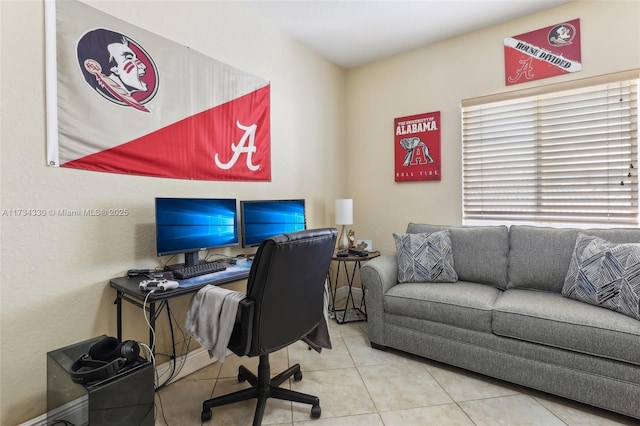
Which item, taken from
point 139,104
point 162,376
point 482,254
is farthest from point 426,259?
point 139,104

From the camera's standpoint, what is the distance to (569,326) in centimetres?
174

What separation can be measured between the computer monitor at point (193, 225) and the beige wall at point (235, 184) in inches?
8.4

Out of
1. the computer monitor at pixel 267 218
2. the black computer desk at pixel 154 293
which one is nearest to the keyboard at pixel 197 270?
the black computer desk at pixel 154 293

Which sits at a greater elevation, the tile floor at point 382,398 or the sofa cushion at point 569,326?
the sofa cushion at point 569,326

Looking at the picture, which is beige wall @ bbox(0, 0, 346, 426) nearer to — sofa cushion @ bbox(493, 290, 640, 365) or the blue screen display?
the blue screen display

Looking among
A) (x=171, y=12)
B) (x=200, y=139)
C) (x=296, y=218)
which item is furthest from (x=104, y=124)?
(x=296, y=218)

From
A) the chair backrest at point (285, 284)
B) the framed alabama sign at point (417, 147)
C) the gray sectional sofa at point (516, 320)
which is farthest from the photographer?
the framed alabama sign at point (417, 147)

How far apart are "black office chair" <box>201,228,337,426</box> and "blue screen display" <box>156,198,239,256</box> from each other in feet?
2.24

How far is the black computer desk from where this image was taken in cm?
152

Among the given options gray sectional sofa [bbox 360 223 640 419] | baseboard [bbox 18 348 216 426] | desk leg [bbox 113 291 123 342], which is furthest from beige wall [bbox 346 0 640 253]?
desk leg [bbox 113 291 123 342]

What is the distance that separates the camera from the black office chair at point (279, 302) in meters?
1.41

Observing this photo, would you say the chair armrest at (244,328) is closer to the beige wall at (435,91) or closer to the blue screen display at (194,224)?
the blue screen display at (194,224)

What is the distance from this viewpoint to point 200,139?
2260 mm

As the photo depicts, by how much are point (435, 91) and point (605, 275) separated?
2160 millimetres
